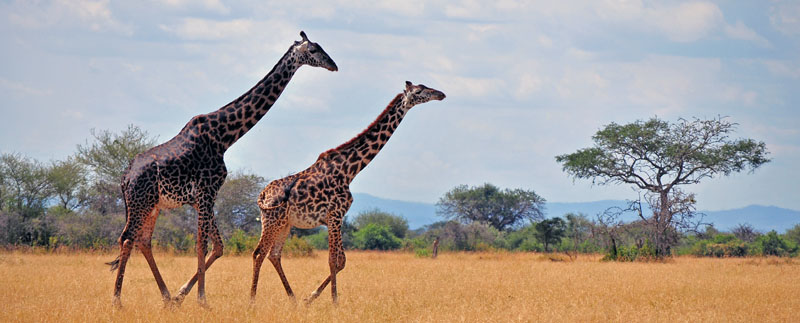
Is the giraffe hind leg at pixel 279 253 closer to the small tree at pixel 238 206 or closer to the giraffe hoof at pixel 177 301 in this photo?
the giraffe hoof at pixel 177 301

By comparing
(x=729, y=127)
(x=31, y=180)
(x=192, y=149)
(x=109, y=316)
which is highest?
(x=729, y=127)

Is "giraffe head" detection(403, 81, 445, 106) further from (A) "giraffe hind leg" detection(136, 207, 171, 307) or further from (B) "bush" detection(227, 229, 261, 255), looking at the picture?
(B) "bush" detection(227, 229, 261, 255)

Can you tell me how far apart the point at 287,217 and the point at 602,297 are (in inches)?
204

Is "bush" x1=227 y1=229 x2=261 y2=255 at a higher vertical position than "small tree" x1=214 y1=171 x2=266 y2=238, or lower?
lower

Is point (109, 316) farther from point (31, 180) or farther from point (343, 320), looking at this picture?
point (31, 180)

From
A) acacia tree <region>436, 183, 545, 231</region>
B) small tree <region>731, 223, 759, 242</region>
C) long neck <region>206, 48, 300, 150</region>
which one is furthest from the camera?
acacia tree <region>436, 183, 545, 231</region>

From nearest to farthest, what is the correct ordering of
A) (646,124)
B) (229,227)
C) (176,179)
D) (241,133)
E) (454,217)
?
(176,179) < (241,133) < (229,227) < (646,124) < (454,217)

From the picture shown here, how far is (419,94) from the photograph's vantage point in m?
11.7

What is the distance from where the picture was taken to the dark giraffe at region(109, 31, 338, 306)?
33.3 ft

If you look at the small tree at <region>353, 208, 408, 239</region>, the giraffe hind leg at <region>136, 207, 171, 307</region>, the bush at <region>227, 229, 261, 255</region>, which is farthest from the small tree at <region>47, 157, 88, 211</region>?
the giraffe hind leg at <region>136, 207, 171, 307</region>

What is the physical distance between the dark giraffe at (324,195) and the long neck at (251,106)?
0.89 m

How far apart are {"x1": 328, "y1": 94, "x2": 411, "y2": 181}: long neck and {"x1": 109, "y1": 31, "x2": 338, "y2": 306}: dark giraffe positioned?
1.08 m

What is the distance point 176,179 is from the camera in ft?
33.6

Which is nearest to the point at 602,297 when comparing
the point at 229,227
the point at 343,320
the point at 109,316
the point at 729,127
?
the point at 343,320
